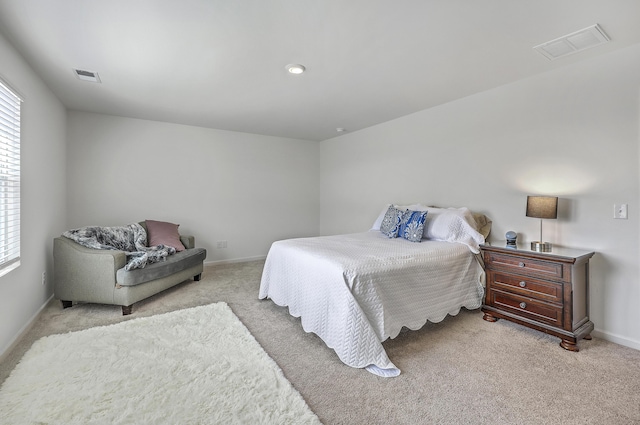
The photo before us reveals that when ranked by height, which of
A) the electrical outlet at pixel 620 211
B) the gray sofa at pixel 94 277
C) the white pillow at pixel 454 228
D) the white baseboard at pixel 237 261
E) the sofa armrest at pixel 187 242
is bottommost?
the white baseboard at pixel 237 261

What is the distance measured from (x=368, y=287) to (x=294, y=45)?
1.87 m

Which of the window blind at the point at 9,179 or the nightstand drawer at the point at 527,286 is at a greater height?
the window blind at the point at 9,179

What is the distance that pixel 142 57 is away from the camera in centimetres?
243

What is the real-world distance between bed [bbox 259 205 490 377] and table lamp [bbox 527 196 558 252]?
474 millimetres

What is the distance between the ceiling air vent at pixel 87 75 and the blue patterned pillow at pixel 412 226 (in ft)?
11.0

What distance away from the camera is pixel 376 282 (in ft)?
7.23

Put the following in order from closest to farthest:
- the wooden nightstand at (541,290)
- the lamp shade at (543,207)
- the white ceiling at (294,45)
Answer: the white ceiling at (294,45) → the wooden nightstand at (541,290) → the lamp shade at (543,207)

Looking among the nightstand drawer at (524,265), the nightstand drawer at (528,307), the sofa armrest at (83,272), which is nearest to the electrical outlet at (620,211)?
the nightstand drawer at (524,265)

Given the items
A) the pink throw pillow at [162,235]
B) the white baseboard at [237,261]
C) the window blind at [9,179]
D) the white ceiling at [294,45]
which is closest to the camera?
the white ceiling at [294,45]

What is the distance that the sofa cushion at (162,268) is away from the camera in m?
2.88

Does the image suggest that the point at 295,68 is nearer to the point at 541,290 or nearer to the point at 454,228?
the point at 454,228

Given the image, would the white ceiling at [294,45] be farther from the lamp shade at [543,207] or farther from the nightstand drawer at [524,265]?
the nightstand drawer at [524,265]

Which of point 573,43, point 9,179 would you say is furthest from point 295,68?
point 9,179

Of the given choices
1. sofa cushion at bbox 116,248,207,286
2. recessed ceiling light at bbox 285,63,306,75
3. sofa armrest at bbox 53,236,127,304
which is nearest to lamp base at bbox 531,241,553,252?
recessed ceiling light at bbox 285,63,306,75
